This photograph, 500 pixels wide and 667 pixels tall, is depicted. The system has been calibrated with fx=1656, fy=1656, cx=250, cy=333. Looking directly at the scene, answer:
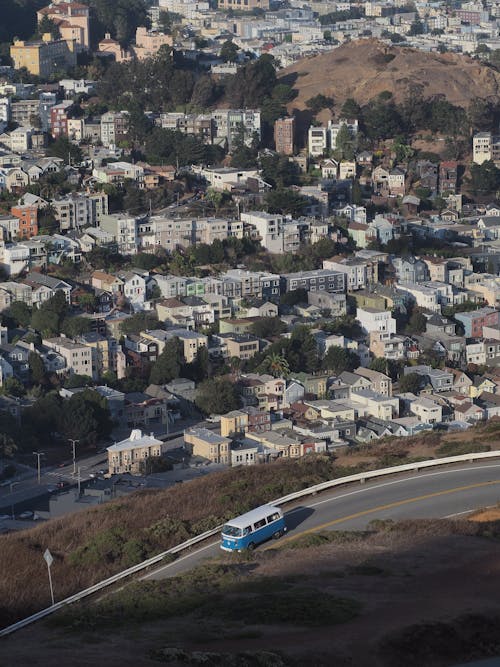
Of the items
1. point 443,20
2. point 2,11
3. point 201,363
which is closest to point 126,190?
point 201,363

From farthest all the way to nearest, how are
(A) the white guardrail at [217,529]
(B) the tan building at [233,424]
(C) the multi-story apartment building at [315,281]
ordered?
1. (C) the multi-story apartment building at [315,281]
2. (B) the tan building at [233,424]
3. (A) the white guardrail at [217,529]

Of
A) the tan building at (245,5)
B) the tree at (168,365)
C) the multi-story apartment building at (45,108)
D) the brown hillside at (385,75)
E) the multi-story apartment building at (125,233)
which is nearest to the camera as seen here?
the tree at (168,365)

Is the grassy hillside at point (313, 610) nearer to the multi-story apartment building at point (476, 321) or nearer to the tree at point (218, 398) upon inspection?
the tree at point (218, 398)

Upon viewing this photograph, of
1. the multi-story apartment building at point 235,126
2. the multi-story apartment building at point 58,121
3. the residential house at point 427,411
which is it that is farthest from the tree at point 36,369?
the multi-story apartment building at point 235,126

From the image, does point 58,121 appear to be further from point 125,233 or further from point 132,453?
point 132,453

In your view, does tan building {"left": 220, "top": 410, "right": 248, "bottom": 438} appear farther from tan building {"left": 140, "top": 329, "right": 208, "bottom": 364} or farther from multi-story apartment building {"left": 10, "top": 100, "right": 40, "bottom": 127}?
multi-story apartment building {"left": 10, "top": 100, "right": 40, "bottom": 127}
